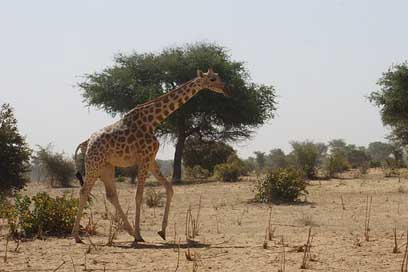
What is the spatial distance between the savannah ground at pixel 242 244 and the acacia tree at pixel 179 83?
17.1 meters

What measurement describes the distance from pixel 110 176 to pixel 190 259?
3.11 meters

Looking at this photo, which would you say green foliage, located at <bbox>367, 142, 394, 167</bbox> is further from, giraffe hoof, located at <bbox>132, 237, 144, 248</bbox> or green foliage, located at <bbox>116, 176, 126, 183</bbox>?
giraffe hoof, located at <bbox>132, 237, 144, 248</bbox>

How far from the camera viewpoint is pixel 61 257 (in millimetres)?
8656

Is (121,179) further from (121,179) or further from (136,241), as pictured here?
Answer: (136,241)

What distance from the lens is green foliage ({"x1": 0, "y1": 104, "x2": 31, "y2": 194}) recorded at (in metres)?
21.2

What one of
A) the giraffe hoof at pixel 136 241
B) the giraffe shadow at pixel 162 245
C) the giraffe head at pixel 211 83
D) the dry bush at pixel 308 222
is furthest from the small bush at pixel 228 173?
the giraffe shadow at pixel 162 245

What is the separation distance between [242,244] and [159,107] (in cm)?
294


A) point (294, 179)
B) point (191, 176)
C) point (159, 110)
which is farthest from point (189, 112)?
point (159, 110)

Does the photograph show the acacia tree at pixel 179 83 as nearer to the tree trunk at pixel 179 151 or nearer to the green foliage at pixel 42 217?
the tree trunk at pixel 179 151

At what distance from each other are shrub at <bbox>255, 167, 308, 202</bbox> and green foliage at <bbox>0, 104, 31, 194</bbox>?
8395 millimetres

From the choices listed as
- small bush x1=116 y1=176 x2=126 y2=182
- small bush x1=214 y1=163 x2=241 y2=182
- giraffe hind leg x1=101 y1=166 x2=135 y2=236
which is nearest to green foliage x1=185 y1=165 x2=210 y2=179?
small bush x1=116 y1=176 x2=126 y2=182

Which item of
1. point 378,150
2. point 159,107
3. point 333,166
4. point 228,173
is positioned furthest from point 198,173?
point 378,150

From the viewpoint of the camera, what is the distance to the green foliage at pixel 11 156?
2117 cm

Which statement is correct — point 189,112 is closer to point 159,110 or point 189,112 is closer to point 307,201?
point 307,201
